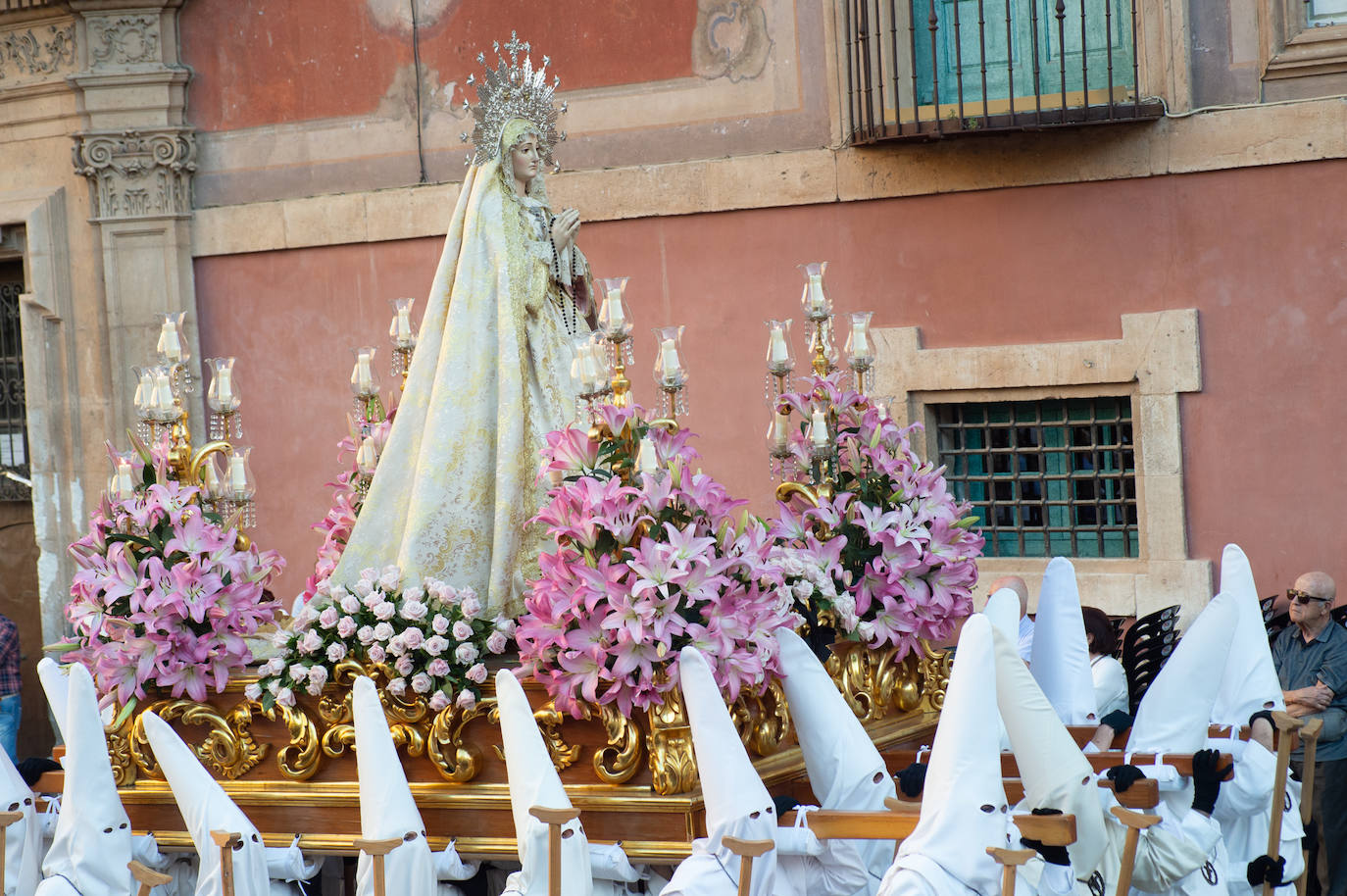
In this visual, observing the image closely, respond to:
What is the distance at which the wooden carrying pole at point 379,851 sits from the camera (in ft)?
14.0

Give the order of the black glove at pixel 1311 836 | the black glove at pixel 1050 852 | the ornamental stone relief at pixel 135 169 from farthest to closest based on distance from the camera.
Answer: the ornamental stone relief at pixel 135 169 → the black glove at pixel 1311 836 → the black glove at pixel 1050 852

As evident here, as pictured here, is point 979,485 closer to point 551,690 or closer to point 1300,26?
point 1300,26

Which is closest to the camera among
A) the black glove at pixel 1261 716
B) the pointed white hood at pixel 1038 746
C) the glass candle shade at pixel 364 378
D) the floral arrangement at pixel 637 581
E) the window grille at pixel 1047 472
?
the pointed white hood at pixel 1038 746

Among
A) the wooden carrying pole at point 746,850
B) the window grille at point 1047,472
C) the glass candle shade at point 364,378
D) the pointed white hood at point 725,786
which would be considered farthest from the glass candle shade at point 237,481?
the window grille at point 1047,472

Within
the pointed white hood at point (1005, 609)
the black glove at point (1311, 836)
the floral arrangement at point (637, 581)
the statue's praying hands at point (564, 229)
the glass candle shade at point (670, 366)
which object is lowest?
the black glove at point (1311, 836)

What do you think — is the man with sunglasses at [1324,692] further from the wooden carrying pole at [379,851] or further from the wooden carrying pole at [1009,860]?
the wooden carrying pole at [379,851]

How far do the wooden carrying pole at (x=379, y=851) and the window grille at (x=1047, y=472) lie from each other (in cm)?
431

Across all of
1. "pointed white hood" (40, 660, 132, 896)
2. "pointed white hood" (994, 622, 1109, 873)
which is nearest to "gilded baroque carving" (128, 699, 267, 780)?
"pointed white hood" (40, 660, 132, 896)

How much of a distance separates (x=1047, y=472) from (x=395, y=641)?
13.5ft

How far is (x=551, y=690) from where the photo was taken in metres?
4.51

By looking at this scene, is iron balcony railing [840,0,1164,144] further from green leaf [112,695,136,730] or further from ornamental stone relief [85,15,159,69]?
green leaf [112,695,136,730]

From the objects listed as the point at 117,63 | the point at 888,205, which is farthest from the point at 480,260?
the point at 117,63

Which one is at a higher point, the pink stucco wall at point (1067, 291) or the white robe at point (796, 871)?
the pink stucco wall at point (1067, 291)

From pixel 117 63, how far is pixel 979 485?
4.83 metres
